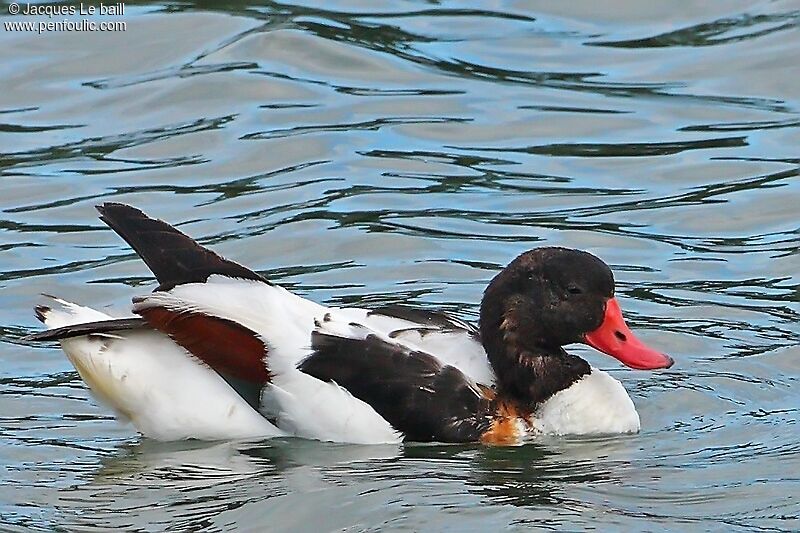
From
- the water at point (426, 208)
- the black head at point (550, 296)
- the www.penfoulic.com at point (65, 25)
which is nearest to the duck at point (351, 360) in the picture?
the black head at point (550, 296)

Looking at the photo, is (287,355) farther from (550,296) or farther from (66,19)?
(66,19)

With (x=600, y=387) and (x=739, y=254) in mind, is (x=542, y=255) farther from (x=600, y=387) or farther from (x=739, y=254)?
(x=739, y=254)

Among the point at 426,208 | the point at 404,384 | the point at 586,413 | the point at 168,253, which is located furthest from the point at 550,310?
the point at 426,208

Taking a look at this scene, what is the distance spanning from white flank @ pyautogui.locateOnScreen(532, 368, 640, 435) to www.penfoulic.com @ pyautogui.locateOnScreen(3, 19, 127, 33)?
8884 millimetres

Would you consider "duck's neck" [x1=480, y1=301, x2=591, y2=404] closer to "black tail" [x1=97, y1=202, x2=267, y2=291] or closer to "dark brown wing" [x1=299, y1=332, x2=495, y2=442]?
"dark brown wing" [x1=299, y1=332, x2=495, y2=442]

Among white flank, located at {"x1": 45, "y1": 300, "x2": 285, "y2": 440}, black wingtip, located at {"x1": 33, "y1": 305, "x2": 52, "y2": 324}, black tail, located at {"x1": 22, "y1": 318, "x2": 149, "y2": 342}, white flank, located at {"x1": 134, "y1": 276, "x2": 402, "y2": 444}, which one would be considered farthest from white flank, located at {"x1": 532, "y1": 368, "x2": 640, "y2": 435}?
black wingtip, located at {"x1": 33, "y1": 305, "x2": 52, "y2": 324}

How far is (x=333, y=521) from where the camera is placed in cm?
726

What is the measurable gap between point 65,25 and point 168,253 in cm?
819

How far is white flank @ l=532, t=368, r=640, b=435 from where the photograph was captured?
8516mm

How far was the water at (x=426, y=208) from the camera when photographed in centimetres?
769

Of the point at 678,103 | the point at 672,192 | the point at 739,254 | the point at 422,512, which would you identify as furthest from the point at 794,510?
the point at 678,103

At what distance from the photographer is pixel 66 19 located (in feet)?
54.5

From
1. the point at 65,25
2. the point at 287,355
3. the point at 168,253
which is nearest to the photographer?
the point at 287,355

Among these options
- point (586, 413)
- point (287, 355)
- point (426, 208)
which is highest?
point (287, 355)
